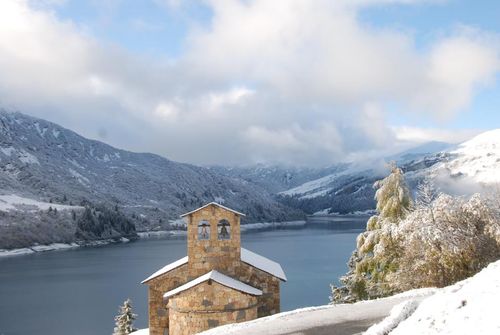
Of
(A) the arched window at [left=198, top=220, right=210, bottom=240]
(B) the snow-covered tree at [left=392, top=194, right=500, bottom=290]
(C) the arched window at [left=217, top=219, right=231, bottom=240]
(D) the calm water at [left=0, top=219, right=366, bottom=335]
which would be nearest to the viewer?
(B) the snow-covered tree at [left=392, top=194, right=500, bottom=290]

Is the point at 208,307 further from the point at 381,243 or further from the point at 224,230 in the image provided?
the point at 381,243

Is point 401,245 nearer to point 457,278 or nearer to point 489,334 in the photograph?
point 457,278

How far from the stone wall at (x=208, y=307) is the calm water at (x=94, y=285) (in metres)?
34.6

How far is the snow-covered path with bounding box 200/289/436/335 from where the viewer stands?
1872 centimetres

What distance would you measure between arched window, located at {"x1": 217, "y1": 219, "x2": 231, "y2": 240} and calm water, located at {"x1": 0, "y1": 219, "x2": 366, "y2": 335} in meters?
32.8

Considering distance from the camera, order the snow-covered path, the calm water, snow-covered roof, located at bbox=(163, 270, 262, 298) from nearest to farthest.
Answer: the snow-covered path
snow-covered roof, located at bbox=(163, 270, 262, 298)
the calm water

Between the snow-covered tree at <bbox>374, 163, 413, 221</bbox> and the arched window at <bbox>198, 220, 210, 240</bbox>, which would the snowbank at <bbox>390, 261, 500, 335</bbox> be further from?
the snow-covered tree at <bbox>374, 163, 413, 221</bbox>

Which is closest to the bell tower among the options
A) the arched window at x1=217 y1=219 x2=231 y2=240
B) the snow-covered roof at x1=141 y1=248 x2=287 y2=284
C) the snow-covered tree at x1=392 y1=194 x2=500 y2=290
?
the arched window at x1=217 y1=219 x2=231 y2=240

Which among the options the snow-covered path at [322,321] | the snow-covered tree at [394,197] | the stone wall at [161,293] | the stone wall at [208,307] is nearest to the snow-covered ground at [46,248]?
the stone wall at [161,293]

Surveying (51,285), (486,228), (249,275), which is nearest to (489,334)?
(486,228)

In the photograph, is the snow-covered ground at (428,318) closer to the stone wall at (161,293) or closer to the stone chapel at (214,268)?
the stone chapel at (214,268)

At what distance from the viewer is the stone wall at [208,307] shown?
1080 inches

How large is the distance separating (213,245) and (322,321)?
39.6 ft

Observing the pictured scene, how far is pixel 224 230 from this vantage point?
105ft
